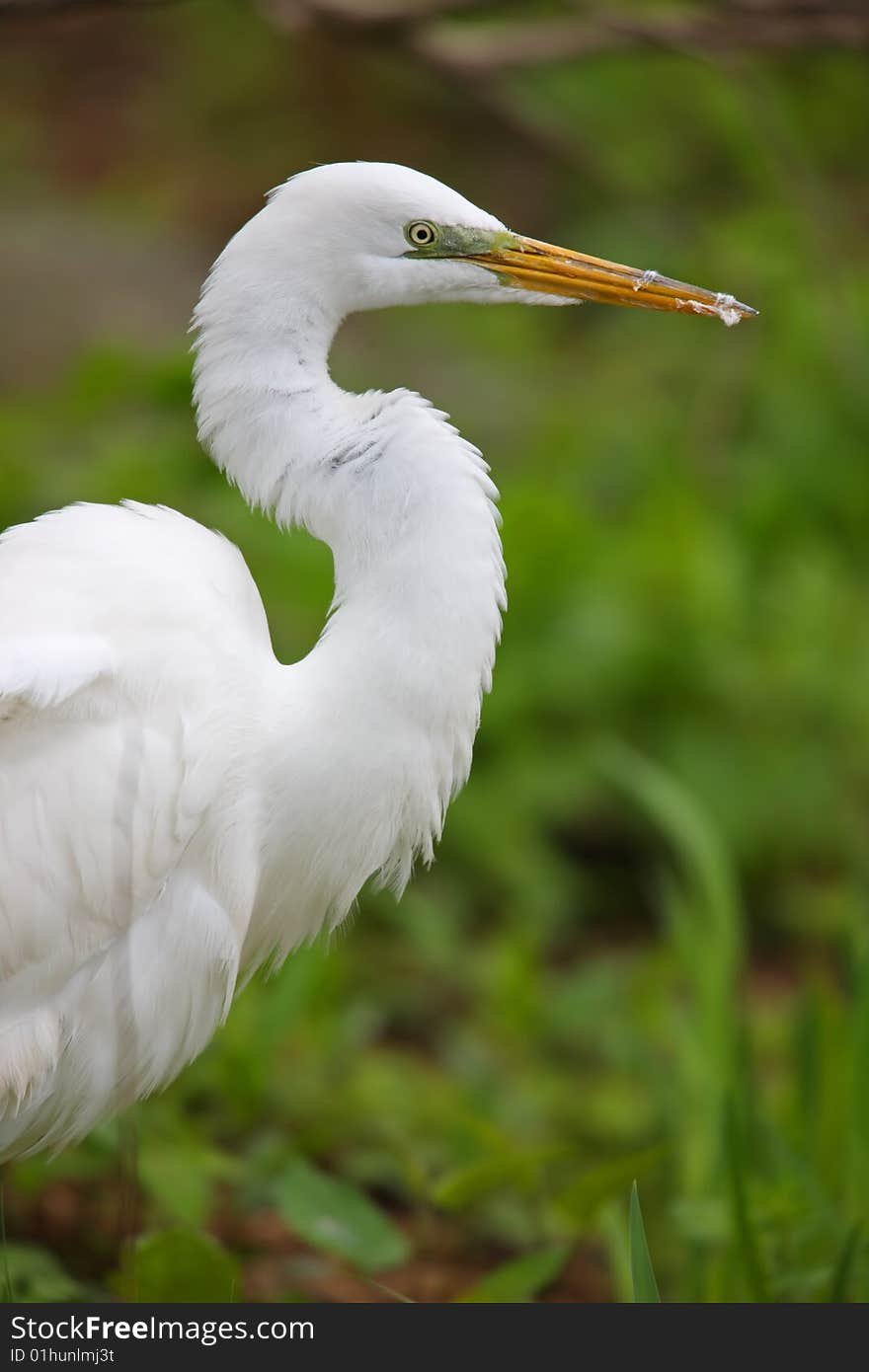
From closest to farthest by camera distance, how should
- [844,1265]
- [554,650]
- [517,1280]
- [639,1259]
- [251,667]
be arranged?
1. [639,1259]
2. [251,667]
3. [844,1265]
4. [517,1280]
5. [554,650]

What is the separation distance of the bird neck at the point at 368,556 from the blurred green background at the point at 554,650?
2.22 ft

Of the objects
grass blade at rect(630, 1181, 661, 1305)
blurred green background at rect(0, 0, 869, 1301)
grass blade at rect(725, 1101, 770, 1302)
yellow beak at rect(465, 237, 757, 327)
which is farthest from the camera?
blurred green background at rect(0, 0, 869, 1301)

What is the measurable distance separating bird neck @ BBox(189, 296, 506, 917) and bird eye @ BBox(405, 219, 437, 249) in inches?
6.2

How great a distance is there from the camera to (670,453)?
5.42m

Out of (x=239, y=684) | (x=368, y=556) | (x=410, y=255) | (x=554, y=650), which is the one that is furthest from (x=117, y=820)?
(x=554, y=650)

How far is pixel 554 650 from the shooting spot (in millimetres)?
4109

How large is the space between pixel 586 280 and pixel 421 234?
0.73 ft

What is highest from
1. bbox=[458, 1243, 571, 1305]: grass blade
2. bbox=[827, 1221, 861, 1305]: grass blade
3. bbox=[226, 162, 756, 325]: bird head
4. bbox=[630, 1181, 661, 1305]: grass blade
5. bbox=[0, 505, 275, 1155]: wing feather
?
bbox=[226, 162, 756, 325]: bird head

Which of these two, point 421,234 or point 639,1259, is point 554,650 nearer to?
point 421,234

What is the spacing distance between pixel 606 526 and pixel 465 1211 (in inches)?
106

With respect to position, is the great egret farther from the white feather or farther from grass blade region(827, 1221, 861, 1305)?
grass blade region(827, 1221, 861, 1305)

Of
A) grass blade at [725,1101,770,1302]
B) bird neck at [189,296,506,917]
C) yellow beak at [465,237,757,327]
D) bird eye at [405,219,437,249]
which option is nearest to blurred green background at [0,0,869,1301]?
grass blade at [725,1101,770,1302]

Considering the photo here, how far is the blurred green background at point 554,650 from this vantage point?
2502 mm

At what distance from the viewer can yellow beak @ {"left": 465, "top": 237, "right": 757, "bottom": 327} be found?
1.91 metres
